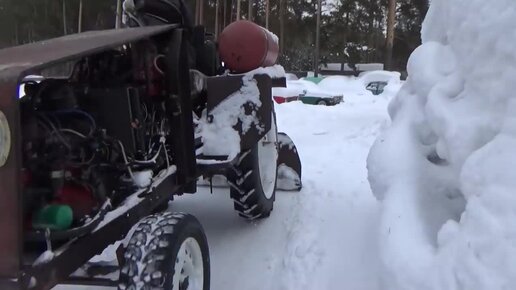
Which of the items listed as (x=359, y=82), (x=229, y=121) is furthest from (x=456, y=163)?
(x=359, y=82)

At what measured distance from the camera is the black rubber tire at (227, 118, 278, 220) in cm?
404

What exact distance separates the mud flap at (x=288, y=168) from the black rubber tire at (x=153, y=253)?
8.59ft

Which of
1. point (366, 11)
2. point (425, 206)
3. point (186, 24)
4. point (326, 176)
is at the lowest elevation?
point (326, 176)

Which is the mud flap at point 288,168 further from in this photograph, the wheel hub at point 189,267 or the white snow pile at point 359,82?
the white snow pile at point 359,82

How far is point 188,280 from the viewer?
2746 mm

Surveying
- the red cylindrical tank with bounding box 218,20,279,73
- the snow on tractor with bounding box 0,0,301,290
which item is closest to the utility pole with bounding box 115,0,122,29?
the snow on tractor with bounding box 0,0,301,290

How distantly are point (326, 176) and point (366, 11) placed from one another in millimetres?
37870

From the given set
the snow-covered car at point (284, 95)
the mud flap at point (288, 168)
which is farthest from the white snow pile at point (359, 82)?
the mud flap at point (288, 168)

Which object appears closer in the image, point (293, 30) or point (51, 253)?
point (51, 253)

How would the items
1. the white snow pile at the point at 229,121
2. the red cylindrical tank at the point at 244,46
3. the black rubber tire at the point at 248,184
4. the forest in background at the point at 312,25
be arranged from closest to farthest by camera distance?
1. the white snow pile at the point at 229,121
2. the red cylindrical tank at the point at 244,46
3. the black rubber tire at the point at 248,184
4. the forest in background at the point at 312,25

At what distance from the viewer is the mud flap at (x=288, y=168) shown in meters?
5.23

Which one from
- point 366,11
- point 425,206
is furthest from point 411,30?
point 425,206

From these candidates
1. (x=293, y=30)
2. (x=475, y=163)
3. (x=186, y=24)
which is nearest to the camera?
(x=475, y=163)

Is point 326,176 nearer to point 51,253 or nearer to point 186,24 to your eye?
point 186,24
